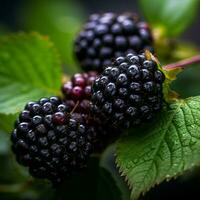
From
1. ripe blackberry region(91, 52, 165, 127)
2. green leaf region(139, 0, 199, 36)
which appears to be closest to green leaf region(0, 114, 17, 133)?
ripe blackberry region(91, 52, 165, 127)

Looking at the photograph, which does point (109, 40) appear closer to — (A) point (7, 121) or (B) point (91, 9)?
(A) point (7, 121)

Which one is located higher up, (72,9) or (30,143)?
(72,9)

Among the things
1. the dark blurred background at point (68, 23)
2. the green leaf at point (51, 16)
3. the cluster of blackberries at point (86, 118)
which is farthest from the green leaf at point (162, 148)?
the green leaf at point (51, 16)

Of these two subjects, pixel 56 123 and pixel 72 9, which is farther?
pixel 72 9

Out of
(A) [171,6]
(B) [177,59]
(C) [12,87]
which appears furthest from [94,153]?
(A) [171,6]

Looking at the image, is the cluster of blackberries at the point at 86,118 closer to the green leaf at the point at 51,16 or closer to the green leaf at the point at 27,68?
the green leaf at the point at 27,68

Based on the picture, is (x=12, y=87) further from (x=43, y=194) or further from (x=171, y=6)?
(x=171, y=6)
